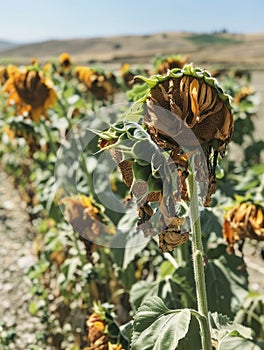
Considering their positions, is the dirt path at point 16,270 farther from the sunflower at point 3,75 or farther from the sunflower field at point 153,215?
the sunflower at point 3,75

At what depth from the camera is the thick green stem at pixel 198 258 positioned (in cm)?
67

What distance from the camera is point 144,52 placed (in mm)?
37438

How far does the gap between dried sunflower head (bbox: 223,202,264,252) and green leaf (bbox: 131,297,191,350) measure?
1.19 ft

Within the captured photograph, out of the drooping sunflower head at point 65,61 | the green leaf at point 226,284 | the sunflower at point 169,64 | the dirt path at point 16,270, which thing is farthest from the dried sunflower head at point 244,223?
the drooping sunflower head at point 65,61

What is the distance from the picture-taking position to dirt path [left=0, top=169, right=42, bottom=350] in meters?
1.95

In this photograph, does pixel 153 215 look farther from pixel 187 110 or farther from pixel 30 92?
pixel 30 92

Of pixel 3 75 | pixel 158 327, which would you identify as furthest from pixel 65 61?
pixel 158 327

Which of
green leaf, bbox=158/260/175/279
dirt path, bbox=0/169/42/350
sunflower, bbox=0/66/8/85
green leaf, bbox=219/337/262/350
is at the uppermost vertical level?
sunflower, bbox=0/66/8/85

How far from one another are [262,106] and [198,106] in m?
7.32

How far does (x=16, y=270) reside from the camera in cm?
243

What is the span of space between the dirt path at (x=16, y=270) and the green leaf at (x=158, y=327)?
0.91 meters

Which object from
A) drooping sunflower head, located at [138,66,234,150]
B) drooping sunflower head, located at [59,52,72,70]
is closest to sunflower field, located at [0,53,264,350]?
drooping sunflower head, located at [138,66,234,150]

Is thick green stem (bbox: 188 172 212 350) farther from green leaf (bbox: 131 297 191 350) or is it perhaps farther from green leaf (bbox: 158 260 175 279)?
green leaf (bbox: 158 260 175 279)

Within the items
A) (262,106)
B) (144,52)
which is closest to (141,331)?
(262,106)
